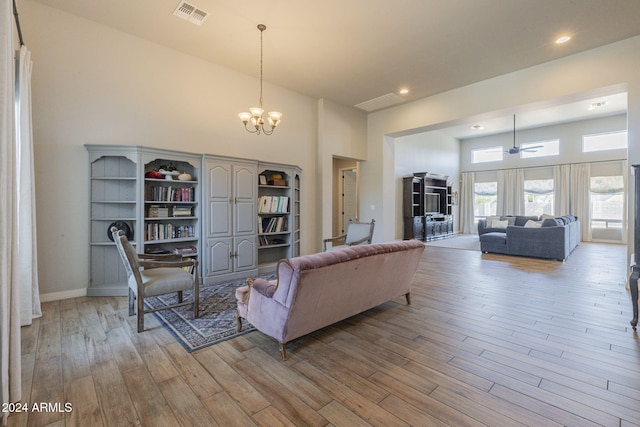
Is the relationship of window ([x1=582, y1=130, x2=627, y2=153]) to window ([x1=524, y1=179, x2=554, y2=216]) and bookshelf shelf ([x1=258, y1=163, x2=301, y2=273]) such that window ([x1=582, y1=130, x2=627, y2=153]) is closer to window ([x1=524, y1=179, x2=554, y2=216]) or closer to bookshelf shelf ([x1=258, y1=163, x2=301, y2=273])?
window ([x1=524, y1=179, x2=554, y2=216])

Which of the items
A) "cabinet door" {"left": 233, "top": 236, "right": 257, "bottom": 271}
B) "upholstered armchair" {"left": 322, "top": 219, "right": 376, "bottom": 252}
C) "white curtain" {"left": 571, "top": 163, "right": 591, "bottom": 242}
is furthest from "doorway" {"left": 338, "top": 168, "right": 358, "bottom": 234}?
"white curtain" {"left": 571, "top": 163, "right": 591, "bottom": 242}

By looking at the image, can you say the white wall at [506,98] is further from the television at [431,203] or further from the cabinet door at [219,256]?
the cabinet door at [219,256]

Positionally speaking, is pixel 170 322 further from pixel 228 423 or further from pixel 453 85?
pixel 453 85

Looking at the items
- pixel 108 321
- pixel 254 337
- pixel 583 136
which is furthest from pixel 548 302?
pixel 583 136

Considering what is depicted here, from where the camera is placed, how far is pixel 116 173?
13.1 feet

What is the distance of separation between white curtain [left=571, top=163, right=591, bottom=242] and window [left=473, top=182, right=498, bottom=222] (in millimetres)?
2345

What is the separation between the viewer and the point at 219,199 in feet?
14.5

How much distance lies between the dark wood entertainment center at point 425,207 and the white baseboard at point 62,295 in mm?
8067

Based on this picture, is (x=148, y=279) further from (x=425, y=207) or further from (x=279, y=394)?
(x=425, y=207)

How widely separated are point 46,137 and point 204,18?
2.49 metres

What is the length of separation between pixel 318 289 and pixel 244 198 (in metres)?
2.86

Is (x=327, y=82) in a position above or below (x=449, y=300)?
above

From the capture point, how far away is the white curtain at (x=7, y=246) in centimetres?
150

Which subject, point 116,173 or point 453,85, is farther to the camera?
point 453,85
